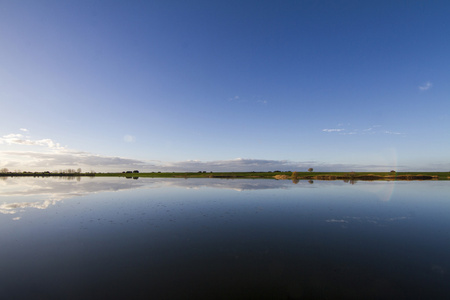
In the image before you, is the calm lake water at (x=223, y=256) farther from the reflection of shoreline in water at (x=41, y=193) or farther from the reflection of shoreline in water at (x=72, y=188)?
the reflection of shoreline in water at (x=72, y=188)

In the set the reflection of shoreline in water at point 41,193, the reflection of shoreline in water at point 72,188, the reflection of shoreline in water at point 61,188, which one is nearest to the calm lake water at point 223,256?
the reflection of shoreline in water at point 41,193

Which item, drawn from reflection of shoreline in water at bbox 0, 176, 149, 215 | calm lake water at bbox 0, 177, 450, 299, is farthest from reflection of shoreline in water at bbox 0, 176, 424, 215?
calm lake water at bbox 0, 177, 450, 299

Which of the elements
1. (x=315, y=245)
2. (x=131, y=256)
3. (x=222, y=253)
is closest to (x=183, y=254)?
(x=222, y=253)

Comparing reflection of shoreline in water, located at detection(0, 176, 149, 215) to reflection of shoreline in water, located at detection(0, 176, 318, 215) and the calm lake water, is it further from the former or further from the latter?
the calm lake water

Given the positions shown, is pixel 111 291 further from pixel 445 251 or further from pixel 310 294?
pixel 445 251

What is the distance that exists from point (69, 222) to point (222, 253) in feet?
55.3

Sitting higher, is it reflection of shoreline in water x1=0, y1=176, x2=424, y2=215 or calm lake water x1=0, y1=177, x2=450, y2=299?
calm lake water x1=0, y1=177, x2=450, y2=299

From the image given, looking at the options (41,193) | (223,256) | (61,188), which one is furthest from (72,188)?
(223,256)

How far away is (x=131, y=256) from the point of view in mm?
11539

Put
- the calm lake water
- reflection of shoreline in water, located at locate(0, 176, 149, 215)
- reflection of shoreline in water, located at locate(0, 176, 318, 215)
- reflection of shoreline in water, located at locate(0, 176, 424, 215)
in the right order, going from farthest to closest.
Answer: reflection of shoreline in water, located at locate(0, 176, 424, 215) < reflection of shoreline in water, located at locate(0, 176, 318, 215) < reflection of shoreline in water, located at locate(0, 176, 149, 215) < the calm lake water

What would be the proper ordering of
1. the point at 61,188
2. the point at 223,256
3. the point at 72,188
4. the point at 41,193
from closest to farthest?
the point at 223,256 → the point at 41,193 → the point at 72,188 → the point at 61,188

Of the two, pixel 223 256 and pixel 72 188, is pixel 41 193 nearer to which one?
pixel 72 188

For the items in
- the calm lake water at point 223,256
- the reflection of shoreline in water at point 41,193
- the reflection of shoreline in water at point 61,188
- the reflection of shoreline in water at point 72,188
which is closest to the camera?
the calm lake water at point 223,256

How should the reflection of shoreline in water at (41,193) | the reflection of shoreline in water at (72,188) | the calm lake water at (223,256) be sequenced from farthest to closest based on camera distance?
the reflection of shoreline in water at (72,188) < the reflection of shoreline in water at (41,193) < the calm lake water at (223,256)
